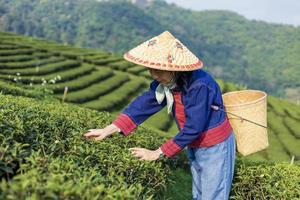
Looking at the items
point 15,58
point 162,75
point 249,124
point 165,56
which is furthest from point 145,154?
point 15,58

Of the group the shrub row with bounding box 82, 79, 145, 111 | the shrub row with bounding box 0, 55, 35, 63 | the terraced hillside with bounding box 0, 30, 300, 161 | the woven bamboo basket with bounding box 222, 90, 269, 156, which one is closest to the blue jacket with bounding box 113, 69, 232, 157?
the woven bamboo basket with bounding box 222, 90, 269, 156

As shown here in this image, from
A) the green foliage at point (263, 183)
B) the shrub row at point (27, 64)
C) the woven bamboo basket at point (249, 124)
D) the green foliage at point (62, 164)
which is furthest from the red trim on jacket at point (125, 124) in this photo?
the shrub row at point (27, 64)

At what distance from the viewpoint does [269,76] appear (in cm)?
18100

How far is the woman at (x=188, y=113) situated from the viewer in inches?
189

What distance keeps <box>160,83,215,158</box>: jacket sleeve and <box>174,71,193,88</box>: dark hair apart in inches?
6.2

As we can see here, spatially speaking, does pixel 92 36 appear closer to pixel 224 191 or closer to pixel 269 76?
pixel 269 76

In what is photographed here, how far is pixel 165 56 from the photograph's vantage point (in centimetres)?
482

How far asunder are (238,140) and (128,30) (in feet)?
609

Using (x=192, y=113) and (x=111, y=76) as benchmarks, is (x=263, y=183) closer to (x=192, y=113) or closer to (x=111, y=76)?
(x=192, y=113)

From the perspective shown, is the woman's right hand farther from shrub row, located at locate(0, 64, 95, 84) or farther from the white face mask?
shrub row, located at locate(0, 64, 95, 84)

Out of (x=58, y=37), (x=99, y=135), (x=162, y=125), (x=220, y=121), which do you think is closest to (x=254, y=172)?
(x=220, y=121)

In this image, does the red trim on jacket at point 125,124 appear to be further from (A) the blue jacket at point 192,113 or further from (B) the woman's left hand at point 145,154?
(B) the woman's left hand at point 145,154

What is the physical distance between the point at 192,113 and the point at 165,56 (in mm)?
588

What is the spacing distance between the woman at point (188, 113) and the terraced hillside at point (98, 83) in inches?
897
